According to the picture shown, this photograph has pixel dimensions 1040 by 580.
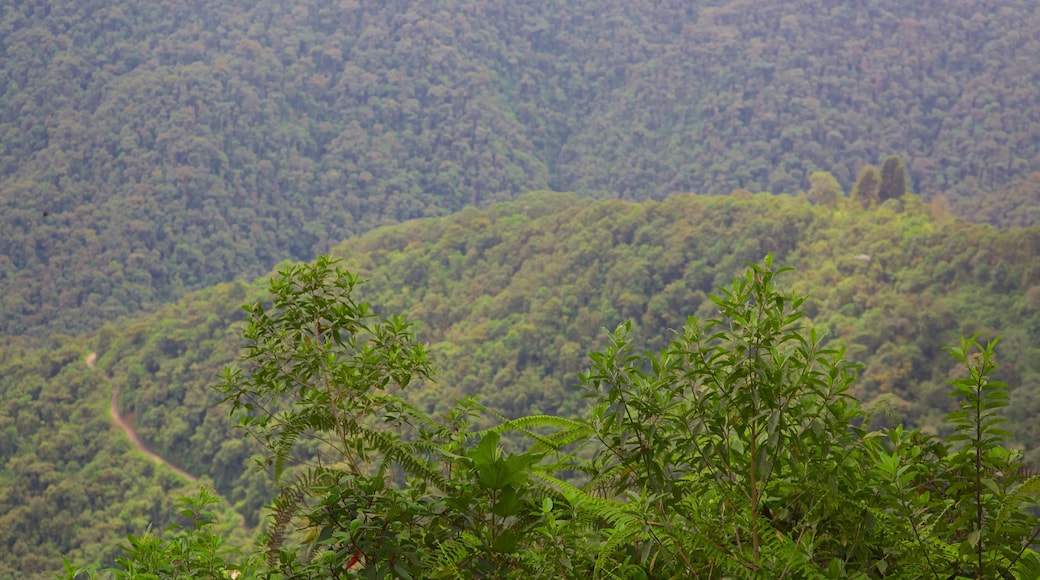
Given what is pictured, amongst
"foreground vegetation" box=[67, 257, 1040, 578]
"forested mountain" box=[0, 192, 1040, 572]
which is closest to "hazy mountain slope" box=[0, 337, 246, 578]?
"forested mountain" box=[0, 192, 1040, 572]

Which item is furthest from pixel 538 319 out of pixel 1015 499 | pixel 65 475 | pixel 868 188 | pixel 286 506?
pixel 1015 499

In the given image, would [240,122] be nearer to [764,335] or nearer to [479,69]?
[479,69]

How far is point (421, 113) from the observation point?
82125mm

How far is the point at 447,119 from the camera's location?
3206 inches

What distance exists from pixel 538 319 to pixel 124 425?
14.7 meters

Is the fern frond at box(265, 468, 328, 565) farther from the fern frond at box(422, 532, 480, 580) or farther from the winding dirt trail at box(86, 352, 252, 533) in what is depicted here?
the winding dirt trail at box(86, 352, 252, 533)

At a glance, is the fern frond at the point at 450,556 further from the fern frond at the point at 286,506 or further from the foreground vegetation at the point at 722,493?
the fern frond at the point at 286,506

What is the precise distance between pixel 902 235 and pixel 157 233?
46053 millimetres

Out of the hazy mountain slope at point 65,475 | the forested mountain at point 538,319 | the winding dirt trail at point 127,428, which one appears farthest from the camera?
the winding dirt trail at point 127,428

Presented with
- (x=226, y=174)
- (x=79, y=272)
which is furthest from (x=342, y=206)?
(x=79, y=272)

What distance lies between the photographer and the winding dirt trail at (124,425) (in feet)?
108

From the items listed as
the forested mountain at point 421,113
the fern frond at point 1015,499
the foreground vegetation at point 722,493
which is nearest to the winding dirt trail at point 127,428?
the forested mountain at point 421,113

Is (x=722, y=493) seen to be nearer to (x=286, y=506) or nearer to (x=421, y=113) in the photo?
(x=286, y=506)

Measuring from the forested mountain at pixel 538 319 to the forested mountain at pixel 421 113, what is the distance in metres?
19.5
